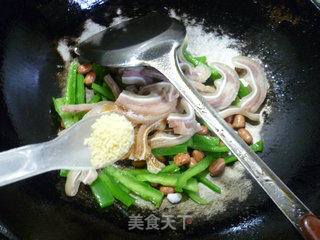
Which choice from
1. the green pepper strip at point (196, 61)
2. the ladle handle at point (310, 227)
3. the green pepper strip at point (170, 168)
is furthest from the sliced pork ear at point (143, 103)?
the ladle handle at point (310, 227)

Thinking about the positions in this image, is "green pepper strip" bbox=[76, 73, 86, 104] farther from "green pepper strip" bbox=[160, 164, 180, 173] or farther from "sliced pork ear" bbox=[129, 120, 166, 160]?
"green pepper strip" bbox=[160, 164, 180, 173]

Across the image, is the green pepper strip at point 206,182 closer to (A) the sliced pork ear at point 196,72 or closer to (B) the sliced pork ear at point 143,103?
(B) the sliced pork ear at point 143,103

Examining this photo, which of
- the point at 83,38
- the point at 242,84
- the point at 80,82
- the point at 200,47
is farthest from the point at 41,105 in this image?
the point at 242,84

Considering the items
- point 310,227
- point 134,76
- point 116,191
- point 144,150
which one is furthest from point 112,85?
point 310,227

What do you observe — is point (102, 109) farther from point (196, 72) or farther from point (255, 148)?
point (255, 148)

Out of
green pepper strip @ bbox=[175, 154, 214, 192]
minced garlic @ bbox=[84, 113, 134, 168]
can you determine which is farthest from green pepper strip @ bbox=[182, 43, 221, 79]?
minced garlic @ bbox=[84, 113, 134, 168]

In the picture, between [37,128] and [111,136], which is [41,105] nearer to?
[37,128]

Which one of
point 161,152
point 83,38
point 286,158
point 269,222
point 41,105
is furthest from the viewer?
point 83,38
